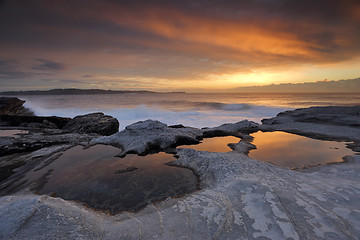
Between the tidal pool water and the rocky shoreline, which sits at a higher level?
the rocky shoreline

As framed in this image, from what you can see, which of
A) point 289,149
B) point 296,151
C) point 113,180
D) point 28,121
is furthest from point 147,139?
point 28,121

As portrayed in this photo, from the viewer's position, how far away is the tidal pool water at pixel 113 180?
457 centimetres

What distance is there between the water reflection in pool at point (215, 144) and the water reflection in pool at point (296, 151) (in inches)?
51.2

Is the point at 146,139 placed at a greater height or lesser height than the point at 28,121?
greater

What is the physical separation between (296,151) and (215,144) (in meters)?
3.92

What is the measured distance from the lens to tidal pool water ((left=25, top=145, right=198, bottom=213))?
15.0 feet

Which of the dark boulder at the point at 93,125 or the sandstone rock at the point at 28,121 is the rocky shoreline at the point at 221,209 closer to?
the dark boulder at the point at 93,125

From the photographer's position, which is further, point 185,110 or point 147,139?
point 185,110

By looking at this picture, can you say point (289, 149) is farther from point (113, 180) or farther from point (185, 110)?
point (185, 110)

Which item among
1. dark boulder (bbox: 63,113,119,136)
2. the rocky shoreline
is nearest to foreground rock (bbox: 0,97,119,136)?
dark boulder (bbox: 63,113,119,136)

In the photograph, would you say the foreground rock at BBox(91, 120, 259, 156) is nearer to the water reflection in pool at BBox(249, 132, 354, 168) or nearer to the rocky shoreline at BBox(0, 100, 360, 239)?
the rocky shoreline at BBox(0, 100, 360, 239)

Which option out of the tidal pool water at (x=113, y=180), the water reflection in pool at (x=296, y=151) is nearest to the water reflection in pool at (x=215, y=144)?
the water reflection in pool at (x=296, y=151)

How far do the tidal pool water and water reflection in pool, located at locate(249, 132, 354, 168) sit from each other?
4045mm

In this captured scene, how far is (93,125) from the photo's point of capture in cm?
1360
